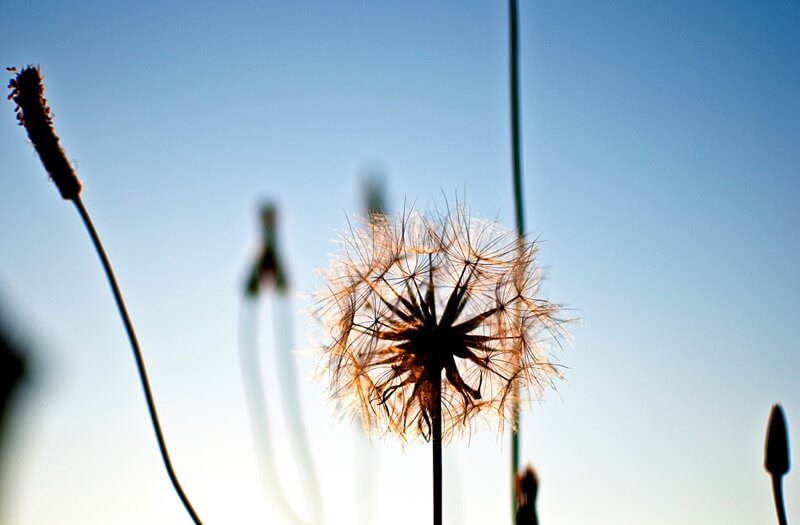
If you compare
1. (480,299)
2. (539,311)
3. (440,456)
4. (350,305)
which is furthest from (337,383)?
(440,456)

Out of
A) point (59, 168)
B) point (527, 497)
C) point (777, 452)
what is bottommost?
point (527, 497)

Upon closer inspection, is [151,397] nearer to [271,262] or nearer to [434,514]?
[434,514]

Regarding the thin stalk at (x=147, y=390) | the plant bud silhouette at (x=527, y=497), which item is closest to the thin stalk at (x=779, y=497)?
the plant bud silhouette at (x=527, y=497)

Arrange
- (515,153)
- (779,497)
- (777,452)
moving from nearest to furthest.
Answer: (779,497), (777,452), (515,153)

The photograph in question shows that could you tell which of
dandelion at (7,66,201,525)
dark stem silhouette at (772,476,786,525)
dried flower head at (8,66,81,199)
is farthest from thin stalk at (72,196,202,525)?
dark stem silhouette at (772,476,786,525)

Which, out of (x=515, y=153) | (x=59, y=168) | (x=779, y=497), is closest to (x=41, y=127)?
(x=59, y=168)

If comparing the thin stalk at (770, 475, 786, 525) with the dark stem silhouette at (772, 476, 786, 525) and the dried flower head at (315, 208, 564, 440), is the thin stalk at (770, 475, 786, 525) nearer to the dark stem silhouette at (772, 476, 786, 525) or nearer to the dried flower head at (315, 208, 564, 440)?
the dark stem silhouette at (772, 476, 786, 525)

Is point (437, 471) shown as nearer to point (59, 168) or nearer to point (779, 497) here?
point (779, 497)
